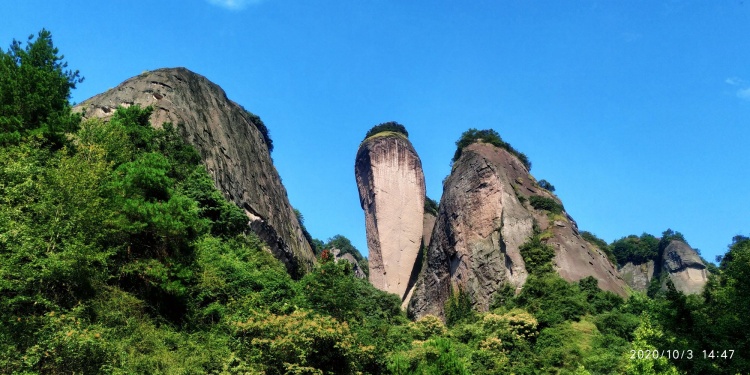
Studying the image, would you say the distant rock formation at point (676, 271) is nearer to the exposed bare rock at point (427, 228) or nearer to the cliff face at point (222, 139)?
the exposed bare rock at point (427, 228)

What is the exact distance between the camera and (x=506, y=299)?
41438 mm

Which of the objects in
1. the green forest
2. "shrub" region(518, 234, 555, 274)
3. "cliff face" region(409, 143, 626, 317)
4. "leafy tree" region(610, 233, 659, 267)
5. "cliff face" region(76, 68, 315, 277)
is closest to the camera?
the green forest

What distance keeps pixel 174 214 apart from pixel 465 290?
111ft

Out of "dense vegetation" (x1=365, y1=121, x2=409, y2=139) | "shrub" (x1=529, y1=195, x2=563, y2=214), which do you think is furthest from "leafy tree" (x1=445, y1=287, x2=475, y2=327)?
"dense vegetation" (x1=365, y1=121, x2=409, y2=139)

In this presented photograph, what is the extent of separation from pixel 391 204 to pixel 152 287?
1996 inches

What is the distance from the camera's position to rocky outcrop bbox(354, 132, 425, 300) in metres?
64.4

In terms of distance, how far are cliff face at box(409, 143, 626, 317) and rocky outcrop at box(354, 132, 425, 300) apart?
23.6 ft

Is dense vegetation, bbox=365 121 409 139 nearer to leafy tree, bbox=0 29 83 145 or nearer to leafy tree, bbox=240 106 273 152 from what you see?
leafy tree, bbox=240 106 273 152

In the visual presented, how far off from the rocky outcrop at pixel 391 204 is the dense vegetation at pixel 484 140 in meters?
8.85

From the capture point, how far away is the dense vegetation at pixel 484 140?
58344 mm

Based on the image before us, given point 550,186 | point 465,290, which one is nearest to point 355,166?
point 550,186

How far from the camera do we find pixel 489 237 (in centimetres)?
4850

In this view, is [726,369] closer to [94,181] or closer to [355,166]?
[94,181]

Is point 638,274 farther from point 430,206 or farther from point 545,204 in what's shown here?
point 545,204
